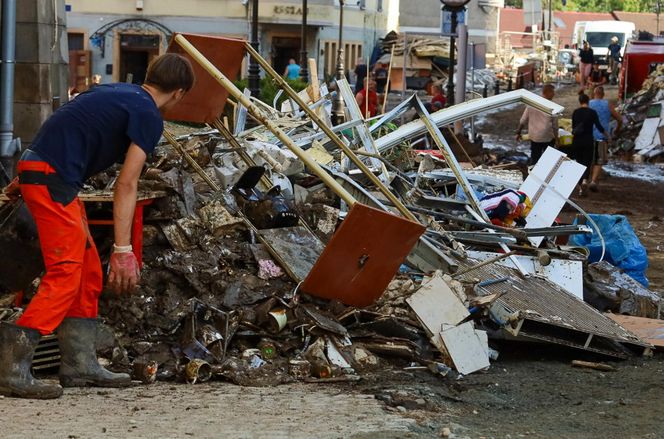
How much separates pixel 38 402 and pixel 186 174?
8.02 feet

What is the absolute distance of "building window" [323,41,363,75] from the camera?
47994mm

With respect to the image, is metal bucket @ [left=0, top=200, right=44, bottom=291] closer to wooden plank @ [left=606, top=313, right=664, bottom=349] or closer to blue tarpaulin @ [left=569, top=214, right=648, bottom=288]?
wooden plank @ [left=606, top=313, right=664, bottom=349]

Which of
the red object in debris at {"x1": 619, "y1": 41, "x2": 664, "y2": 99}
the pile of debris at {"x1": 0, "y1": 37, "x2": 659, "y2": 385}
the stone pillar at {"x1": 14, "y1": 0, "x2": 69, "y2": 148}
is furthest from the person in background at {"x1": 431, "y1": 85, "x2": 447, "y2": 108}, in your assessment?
the pile of debris at {"x1": 0, "y1": 37, "x2": 659, "y2": 385}

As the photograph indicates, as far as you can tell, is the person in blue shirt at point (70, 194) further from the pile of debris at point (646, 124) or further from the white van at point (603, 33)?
the white van at point (603, 33)

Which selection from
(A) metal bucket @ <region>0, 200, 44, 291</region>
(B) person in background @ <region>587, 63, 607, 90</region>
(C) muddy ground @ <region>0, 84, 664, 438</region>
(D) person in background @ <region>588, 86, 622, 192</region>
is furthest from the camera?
(B) person in background @ <region>587, 63, 607, 90</region>

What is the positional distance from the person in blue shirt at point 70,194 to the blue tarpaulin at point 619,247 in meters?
5.95

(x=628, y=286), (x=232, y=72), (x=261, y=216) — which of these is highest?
(x=232, y=72)

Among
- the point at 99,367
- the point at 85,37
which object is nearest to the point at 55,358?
the point at 99,367

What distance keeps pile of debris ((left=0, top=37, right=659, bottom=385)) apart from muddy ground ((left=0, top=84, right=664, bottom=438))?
205 millimetres

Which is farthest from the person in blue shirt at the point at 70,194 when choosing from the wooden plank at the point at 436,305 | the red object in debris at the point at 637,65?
the red object in debris at the point at 637,65

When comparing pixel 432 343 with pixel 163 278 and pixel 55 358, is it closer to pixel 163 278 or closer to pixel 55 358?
pixel 163 278

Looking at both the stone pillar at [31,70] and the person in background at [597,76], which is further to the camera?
the person in background at [597,76]

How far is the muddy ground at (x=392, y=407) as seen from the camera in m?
5.21

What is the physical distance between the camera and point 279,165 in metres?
8.77
